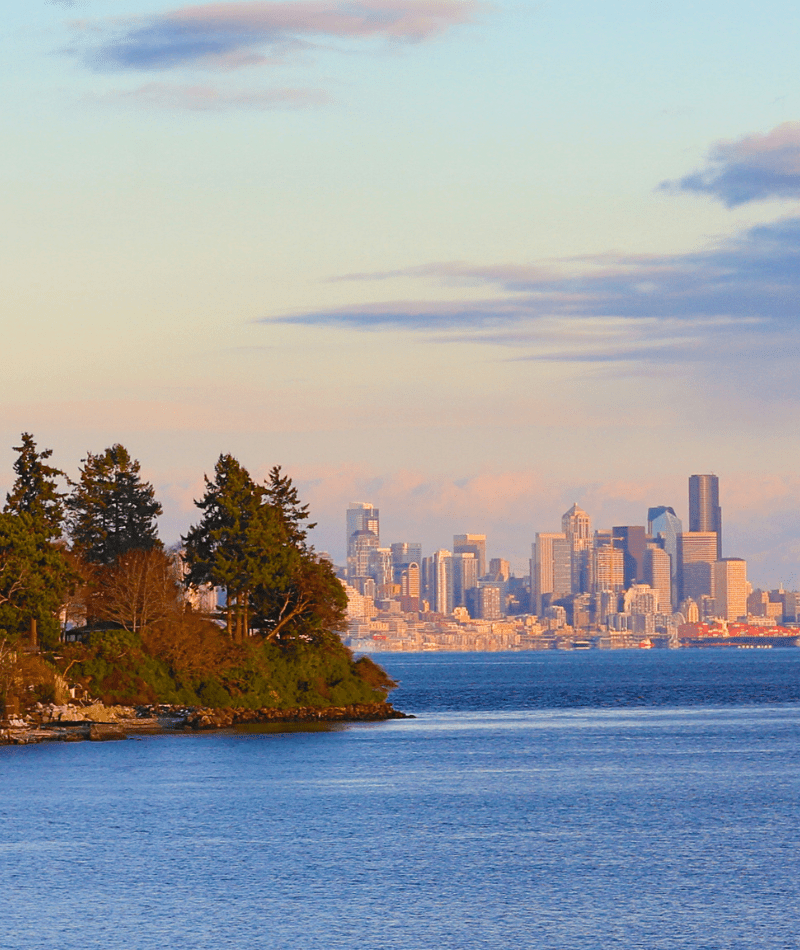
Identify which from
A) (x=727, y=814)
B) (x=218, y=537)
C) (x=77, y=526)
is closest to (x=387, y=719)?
(x=218, y=537)

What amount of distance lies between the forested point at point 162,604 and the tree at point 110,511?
10cm

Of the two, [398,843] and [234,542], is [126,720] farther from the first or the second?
[398,843]

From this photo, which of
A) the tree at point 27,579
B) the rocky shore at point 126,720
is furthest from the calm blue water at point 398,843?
the tree at point 27,579

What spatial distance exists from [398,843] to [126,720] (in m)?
48.0

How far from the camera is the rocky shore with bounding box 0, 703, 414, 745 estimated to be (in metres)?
94.6

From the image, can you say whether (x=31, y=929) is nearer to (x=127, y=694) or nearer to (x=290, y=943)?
(x=290, y=943)

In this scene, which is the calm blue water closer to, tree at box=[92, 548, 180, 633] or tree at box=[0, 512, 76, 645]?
tree at box=[0, 512, 76, 645]

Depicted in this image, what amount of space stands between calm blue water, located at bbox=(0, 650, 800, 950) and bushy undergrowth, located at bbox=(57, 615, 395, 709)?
32.5ft

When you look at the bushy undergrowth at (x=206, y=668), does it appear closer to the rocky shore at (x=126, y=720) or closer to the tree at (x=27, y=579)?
the rocky shore at (x=126, y=720)

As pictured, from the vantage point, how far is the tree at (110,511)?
12312cm

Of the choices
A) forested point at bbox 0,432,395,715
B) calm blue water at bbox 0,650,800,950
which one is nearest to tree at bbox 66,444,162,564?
forested point at bbox 0,432,395,715

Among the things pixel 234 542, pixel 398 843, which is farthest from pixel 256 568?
pixel 398 843

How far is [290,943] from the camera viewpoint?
40.3 metres

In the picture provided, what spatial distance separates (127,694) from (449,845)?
174 feet
